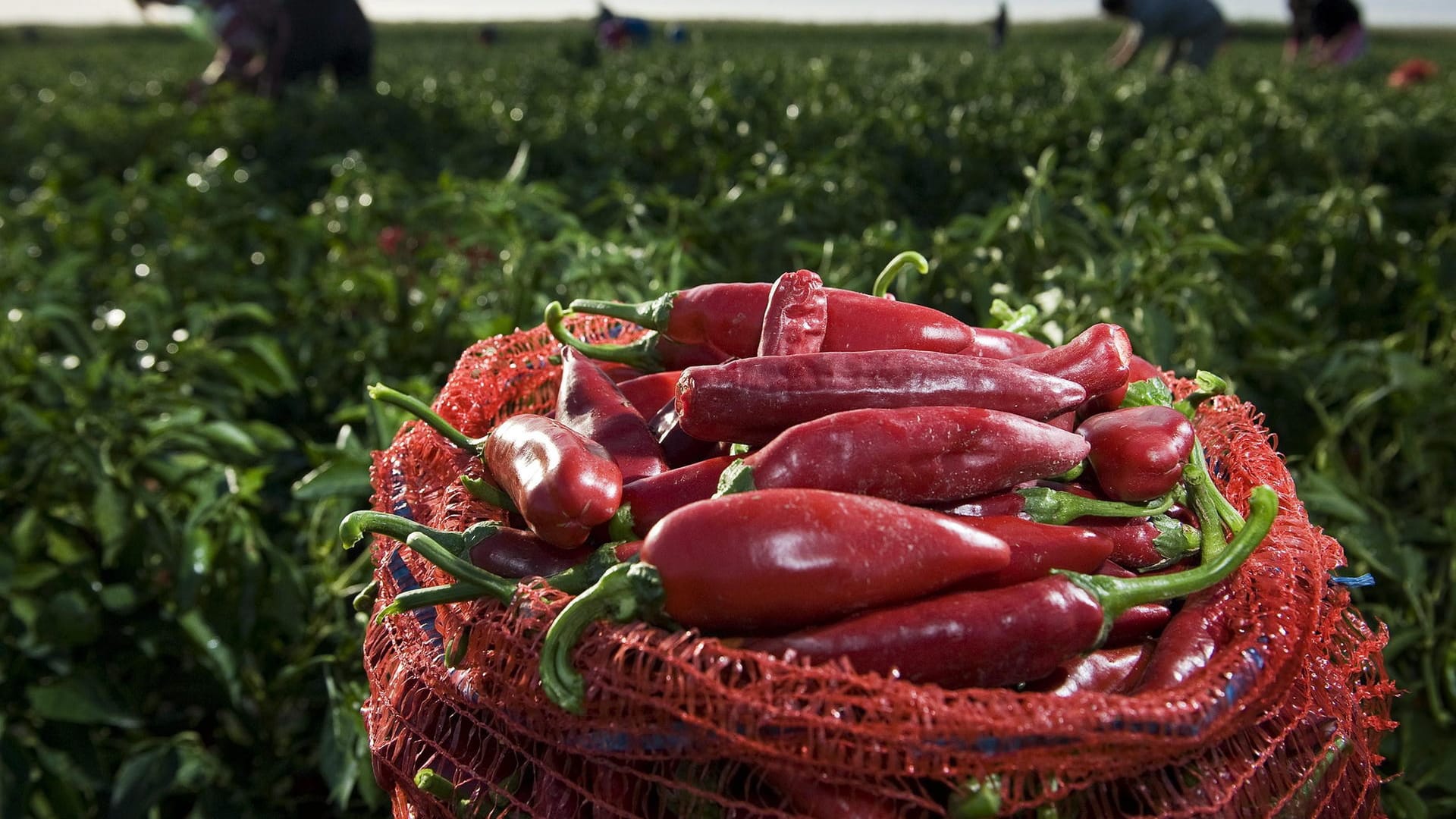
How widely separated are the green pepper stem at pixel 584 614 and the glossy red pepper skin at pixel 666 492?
0.22m

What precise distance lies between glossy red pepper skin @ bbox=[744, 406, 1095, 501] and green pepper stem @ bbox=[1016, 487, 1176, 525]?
0.03 metres

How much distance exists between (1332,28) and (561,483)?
2580 centimetres

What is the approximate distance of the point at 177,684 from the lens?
8.36ft

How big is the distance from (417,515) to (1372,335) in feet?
12.5

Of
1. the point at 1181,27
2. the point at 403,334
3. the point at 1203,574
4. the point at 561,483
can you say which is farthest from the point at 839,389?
the point at 1181,27

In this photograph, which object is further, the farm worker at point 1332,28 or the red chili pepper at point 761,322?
the farm worker at point 1332,28

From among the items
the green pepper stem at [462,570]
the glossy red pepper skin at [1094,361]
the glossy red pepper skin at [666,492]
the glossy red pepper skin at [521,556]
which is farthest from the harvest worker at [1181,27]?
the green pepper stem at [462,570]

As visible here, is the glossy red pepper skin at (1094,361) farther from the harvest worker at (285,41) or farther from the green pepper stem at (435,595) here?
the harvest worker at (285,41)

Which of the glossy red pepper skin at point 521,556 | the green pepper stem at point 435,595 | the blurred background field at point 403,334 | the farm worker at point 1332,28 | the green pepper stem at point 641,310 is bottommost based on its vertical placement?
the farm worker at point 1332,28

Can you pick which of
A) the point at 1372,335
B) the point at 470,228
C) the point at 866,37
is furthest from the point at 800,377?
the point at 866,37

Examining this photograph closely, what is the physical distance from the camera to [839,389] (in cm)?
139

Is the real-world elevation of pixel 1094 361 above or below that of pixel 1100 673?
above

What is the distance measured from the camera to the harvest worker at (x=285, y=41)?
12.9m

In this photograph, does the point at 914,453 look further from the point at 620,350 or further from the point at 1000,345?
the point at 620,350
